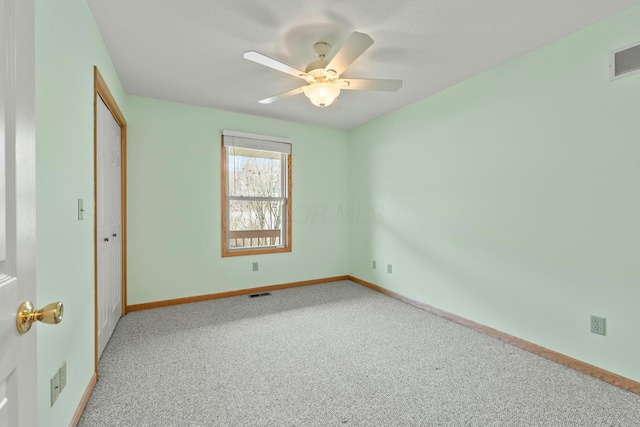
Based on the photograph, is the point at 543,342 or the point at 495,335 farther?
the point at 495,335

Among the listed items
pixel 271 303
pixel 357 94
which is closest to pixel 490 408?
pixel 271 303

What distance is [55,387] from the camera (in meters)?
1.33

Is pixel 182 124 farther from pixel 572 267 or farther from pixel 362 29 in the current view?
pixel 572 267

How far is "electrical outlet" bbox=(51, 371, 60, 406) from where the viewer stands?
1298 millimetres

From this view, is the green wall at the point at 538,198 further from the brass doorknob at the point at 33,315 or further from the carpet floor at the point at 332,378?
the brass doorknob at the point at 33,315

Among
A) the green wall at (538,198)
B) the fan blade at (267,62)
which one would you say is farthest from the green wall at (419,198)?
the fan blade at (267,62)

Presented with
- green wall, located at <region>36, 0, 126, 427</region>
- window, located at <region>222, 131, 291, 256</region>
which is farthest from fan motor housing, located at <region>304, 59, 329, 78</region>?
window, located at <region>222, 131, 291, 256</region>

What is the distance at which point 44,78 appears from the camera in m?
1.22

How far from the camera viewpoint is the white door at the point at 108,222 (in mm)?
2244

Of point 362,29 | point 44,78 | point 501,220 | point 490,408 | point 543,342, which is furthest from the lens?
point 501,220

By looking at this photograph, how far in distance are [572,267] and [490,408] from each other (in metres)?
1.21

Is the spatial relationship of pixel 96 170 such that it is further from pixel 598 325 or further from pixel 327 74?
pixel 598 325

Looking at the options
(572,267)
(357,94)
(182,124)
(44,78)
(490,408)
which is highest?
(357,94)

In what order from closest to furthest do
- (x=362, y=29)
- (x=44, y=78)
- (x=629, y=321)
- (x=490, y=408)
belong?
1. (x=44, y=78)
2. (x=490, y=408)
3. (x=629, y=321)
4. (x=362, y=29)
